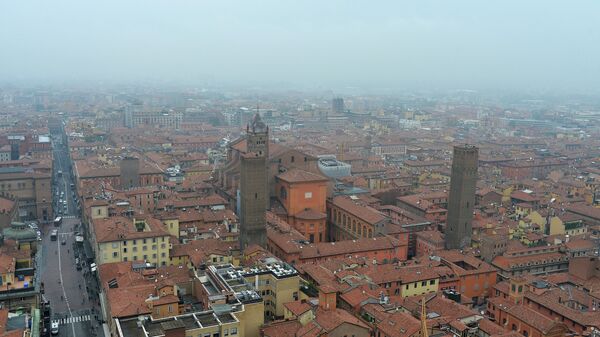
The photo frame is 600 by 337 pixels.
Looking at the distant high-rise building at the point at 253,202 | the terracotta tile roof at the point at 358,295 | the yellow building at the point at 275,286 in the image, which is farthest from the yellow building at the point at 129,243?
the terracotta tile roof at the point at 358,295

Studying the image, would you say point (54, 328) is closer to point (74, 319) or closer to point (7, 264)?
point (74, 319)

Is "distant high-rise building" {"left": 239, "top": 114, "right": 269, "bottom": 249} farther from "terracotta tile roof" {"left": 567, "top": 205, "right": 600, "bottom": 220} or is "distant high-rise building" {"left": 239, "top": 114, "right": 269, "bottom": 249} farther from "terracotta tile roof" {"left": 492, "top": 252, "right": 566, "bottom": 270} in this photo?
"terracotta tile roof" {"left": 567, "top": 205, "right": 600, "bottom": 220}

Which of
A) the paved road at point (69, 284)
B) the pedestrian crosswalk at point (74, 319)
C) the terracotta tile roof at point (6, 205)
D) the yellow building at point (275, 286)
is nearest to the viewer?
the yellow building at point (275, 286)

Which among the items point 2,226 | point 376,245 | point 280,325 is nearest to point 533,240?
point 376,245

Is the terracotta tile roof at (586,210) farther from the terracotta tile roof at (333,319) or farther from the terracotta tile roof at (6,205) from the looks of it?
the terracotta tile roof at (6,205)

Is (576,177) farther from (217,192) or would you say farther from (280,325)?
(280,325)

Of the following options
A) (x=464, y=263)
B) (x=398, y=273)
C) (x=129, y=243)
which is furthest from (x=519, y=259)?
(x=129, y=243)

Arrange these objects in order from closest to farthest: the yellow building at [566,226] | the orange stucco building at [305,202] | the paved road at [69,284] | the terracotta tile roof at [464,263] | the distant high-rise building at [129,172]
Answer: the paved road at [69,284], the terracotta tile roof at [464,263], the yellow building at [566,226], the orange stucco building at [305,202], the distant high-rise building at [129,172]
